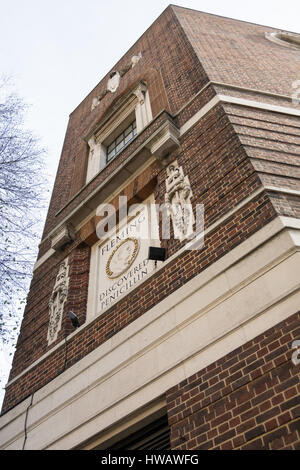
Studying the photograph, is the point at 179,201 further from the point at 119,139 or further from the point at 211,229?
the point at 119,139

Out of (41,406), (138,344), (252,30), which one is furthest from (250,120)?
(252,30)

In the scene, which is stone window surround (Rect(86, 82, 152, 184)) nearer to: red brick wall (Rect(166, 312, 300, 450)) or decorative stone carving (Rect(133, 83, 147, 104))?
decorative stone carving (Rect(133, 83, 147, 104))

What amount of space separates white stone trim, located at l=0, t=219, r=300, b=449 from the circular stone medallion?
5.32ft

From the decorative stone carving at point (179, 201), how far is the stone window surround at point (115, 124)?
363 centimetres

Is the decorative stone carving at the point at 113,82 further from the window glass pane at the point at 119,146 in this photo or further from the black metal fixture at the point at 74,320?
the black metal fixture at the point at 74,320

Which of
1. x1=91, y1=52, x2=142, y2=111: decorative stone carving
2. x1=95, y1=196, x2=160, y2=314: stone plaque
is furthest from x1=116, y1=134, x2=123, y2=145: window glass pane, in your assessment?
x1=95, y1=196, x2=160, y2=314: stone plaque

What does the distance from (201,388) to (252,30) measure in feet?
40.6

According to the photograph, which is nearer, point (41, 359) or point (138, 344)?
point (138, 344)

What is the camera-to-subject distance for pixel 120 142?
11.0m

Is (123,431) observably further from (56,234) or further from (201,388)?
(56,234)

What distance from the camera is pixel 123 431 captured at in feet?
16.2

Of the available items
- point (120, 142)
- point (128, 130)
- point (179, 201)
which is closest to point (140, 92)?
point (128, 130)

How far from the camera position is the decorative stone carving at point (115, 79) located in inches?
511

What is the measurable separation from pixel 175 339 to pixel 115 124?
7.91 m
